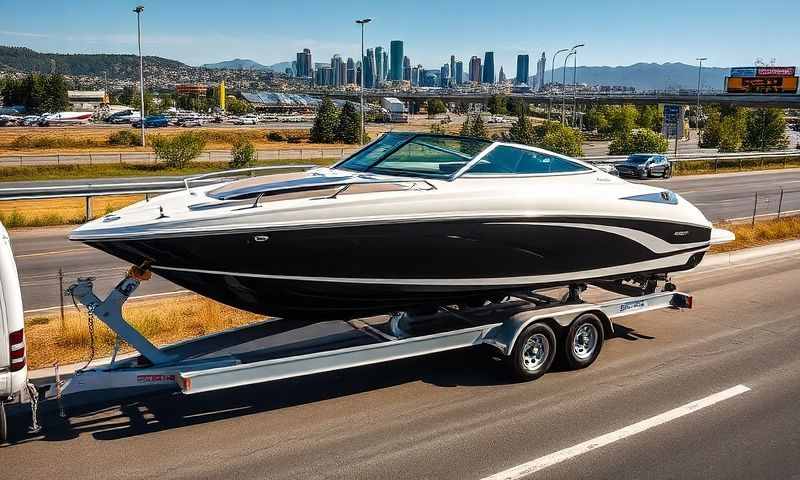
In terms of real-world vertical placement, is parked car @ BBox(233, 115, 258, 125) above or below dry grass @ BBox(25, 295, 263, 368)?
above

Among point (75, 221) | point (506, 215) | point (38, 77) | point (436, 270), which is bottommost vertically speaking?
point (75, 221)

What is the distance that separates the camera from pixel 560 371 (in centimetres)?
812

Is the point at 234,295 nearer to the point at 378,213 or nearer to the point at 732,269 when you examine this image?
the point at 378,213

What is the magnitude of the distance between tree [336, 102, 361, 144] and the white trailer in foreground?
181 feet

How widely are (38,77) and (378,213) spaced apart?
347ft

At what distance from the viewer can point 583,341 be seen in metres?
8.19

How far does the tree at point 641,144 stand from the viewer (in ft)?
147

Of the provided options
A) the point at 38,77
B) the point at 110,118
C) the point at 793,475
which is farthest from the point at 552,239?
the point at 38,77

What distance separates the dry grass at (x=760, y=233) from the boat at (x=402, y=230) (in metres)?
7.18

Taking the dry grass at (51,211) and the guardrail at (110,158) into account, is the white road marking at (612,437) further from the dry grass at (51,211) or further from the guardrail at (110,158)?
the guardrail at (110,158)

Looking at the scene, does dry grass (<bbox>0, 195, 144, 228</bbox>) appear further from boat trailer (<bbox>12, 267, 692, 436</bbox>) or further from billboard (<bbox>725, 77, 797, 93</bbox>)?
billboard (<bbox>725, 77, 797, 93</bbox>)

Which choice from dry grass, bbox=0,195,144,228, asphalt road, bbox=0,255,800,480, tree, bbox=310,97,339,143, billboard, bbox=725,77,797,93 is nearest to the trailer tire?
asphalt road, bbox=0,255,800,480

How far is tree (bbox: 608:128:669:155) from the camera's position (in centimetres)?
A: 4491

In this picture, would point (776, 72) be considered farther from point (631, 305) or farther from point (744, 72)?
point (631, 305)
